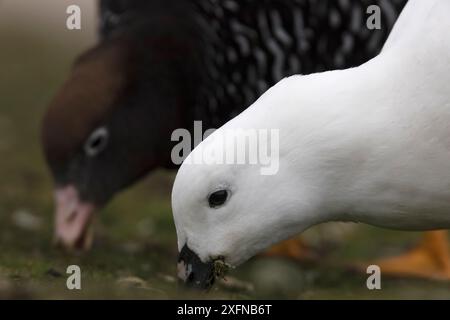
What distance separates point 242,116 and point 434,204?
0.61 m

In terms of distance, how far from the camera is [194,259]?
10.4ft

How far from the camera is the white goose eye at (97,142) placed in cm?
445

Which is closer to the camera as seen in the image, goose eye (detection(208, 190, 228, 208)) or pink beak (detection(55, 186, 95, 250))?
goose eye (detection(208, 190, 228, 208))

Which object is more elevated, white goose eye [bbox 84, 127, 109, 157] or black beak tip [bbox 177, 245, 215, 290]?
white goose eye [bbox 84, 127, 109, 157]

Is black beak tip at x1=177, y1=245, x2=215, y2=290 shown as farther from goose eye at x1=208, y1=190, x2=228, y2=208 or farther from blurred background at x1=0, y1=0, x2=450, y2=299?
goose eye at x1=208, y1=190, x2=228, y2=208

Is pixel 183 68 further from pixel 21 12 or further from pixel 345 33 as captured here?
pixel 21 12

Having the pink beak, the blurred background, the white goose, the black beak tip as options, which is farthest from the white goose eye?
the white goose

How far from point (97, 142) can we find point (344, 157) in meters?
1.81

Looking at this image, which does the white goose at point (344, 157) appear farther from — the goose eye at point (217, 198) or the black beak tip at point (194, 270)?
the black beak tip at point (194, 270)

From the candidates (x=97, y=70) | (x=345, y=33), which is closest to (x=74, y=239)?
(x=97, y=70)

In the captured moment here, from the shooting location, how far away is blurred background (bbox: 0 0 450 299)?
3.59 m

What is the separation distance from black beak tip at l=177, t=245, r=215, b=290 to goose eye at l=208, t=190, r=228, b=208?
23 centimetres

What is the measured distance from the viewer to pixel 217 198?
2.98 m

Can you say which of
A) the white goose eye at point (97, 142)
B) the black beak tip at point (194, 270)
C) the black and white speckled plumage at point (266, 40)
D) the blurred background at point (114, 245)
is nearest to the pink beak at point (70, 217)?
the blurred background at point (114, 245)
